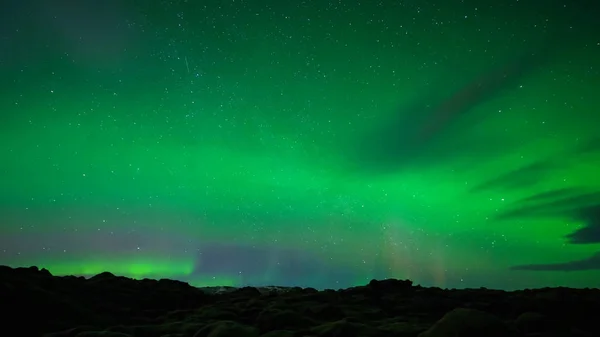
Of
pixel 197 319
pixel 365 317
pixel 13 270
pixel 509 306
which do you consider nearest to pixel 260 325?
pixel 197 319

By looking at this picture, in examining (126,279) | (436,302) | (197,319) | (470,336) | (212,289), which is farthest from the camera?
(212,289)

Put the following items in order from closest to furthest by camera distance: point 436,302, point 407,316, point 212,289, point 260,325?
point 260,325
point 407,316
point 436,302
point 212,289

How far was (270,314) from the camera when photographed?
7.90m

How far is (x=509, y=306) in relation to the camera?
9.56m

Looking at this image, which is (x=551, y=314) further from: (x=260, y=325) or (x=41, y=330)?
(x=41, y=330)

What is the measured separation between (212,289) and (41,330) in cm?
1169

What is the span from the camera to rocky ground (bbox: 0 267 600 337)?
6023mm

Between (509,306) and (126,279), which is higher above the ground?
(126,279)

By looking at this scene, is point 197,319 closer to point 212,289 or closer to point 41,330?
point 41,330

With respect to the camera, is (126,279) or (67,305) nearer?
(67,305)

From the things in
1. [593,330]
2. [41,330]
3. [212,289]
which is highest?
[212,289]

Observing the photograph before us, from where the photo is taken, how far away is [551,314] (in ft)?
25.5

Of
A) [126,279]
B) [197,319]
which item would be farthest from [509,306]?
[126,279]

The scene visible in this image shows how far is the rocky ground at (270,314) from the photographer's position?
6.02 meters
